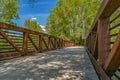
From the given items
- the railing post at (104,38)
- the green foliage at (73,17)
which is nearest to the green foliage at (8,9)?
the green foliage at (73,17)

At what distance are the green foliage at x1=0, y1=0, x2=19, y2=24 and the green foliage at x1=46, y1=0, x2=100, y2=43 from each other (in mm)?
9563

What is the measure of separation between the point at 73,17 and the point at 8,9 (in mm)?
11628

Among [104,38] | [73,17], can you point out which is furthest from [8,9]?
[104,38]

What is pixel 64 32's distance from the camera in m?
30.0

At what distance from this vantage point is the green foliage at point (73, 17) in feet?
91.4

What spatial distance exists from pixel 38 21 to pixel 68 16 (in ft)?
49.6

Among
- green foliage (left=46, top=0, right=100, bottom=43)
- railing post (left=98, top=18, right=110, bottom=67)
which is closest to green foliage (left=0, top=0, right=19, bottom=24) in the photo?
green foliage (left=46, top=0, right=100, bottom=43)

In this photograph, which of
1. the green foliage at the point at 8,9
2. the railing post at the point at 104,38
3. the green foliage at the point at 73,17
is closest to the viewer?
the railing post at the point at 104,38

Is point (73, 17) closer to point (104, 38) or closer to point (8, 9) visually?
point (8, 9)

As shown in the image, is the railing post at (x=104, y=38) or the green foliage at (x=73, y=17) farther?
the green foliage at (x=73, y=17)

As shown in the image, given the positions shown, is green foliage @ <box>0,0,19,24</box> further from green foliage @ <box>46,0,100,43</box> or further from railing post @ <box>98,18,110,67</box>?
railing post @ <box>98,18,110,67</box>

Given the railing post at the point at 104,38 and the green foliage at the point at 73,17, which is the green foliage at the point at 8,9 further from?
the railing post at the point at 104,38

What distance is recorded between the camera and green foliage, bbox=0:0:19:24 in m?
19.1

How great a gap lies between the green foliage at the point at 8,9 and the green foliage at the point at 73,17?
9.56 m
